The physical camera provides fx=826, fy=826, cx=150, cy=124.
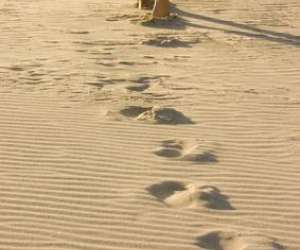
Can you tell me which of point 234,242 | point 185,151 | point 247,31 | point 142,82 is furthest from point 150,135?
point 247,31

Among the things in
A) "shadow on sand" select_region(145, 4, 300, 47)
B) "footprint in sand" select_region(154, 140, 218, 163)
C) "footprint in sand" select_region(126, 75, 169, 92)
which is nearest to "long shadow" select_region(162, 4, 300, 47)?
"shadow on sand" select_region(145, 4, 300, 47)

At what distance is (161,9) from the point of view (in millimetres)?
11250

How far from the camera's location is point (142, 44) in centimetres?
988

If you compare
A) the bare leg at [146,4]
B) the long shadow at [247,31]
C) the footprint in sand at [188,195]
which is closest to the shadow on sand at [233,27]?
the long shadow at [247,31]

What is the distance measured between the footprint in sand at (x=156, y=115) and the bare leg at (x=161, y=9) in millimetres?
4215

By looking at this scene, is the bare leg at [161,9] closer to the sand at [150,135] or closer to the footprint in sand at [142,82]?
the sand at [150,135]

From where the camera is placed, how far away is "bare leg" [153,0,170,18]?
Result: 1118 centimetres

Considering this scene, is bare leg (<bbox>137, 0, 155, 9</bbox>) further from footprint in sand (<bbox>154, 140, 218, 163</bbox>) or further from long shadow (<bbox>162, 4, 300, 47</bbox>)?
footprint in sand (<bbox>154, 140, 218, 163</bbox>)

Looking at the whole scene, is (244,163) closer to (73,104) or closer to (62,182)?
(62,182)

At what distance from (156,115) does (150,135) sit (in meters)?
0.48

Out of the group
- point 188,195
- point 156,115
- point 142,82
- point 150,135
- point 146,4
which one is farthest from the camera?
point 146,4

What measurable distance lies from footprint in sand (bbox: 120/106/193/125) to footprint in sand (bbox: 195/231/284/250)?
7.30ft

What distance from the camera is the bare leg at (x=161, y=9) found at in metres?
11.2

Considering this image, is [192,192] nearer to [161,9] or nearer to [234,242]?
[234,242]
